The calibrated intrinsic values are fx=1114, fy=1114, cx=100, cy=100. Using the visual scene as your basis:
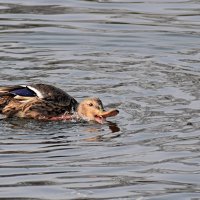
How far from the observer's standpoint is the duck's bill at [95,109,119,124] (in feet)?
46.0

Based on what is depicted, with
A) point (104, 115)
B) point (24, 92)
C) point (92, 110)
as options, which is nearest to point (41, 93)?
point (24, 92)

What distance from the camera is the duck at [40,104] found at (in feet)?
48.0

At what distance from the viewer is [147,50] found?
18.8m

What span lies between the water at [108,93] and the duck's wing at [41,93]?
0.42m

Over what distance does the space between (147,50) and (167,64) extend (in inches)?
42.2

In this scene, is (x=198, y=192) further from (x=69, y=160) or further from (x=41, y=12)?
(x=41, y=12)

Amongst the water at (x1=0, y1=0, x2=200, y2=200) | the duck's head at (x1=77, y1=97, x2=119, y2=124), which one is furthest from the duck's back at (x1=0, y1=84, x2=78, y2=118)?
the water at (x1=0, y1=0, x2=200, y2=200)

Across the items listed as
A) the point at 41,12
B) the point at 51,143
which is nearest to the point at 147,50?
the point at 41,12

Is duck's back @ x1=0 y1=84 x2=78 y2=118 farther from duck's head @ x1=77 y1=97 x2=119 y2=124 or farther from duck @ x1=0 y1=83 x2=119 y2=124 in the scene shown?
duck's head @ x1=77 y1=97 x2=119 y2=124

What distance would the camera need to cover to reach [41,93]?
14.8 m

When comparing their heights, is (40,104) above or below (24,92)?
below

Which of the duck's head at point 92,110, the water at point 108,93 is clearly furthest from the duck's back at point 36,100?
the water at point 108,93

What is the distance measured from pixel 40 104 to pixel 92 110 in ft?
2.55

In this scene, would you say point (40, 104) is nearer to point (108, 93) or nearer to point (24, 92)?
point (24, 92)
